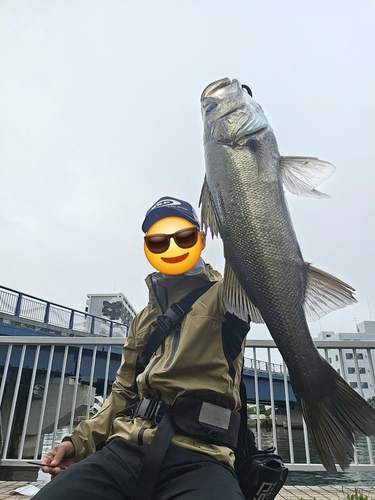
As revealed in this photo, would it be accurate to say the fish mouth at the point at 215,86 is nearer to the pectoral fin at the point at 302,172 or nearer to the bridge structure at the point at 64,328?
the pectoral fin at the point at 302,172

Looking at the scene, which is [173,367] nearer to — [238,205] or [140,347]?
[140,347]

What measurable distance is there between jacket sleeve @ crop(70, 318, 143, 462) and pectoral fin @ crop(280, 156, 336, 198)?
133cm

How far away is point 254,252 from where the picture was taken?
1.60 m

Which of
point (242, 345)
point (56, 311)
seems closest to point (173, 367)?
point (242, 345)

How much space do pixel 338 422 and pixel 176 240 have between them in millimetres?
1110

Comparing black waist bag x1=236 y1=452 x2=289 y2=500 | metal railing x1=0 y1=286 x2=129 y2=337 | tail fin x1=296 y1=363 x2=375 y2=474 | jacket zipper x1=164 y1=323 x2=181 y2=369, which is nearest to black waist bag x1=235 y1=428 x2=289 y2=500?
black waist bag x1=236 y1=452 x2=289 y2=500

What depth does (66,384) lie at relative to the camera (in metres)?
11.4

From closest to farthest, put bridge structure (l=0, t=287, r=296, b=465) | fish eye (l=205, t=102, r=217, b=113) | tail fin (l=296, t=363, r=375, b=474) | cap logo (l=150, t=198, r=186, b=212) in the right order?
tail fin (l=296, t=363, r=375, b=474), fish eye (l=205, t=102, r=217, b=113), cap logo (l=150, t=198, r=186, b=212), bridge structure (l=0, t=287, r=296, b=465)

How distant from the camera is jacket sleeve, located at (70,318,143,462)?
1979 mm

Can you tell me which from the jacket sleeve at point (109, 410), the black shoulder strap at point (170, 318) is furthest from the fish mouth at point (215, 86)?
the jacket sleeve at point (109, 410)

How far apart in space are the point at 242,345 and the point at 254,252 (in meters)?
0.59

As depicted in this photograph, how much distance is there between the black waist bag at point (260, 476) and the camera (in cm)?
167

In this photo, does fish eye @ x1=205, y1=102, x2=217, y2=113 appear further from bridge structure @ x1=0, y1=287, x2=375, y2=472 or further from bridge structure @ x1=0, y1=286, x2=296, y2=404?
bridge structure @ x1=0, y1=286, x2=296, y2=404

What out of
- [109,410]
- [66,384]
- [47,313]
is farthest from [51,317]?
[109,410]
